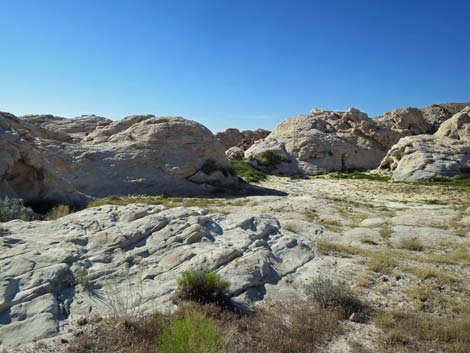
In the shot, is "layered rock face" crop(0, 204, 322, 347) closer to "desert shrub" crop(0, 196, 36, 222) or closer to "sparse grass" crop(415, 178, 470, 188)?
"desert shrub" crop(0, 196, 36, 222)

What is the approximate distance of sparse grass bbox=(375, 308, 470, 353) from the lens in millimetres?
4539

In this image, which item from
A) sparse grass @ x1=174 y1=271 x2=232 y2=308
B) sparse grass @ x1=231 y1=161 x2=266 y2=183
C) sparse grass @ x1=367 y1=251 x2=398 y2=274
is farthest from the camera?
sparse grass @ x1=231 y1=161 x2=266 y2=183

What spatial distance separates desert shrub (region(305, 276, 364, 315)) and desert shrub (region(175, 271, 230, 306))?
4.48 feet

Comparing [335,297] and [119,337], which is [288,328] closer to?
[335,297]

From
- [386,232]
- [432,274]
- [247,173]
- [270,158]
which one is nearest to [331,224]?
[386,232]

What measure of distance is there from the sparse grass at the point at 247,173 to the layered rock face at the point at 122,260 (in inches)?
566

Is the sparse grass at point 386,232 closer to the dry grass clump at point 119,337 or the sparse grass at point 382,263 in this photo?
the sparse grass at point 382,263

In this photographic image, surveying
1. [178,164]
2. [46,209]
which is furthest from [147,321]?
[178,164]

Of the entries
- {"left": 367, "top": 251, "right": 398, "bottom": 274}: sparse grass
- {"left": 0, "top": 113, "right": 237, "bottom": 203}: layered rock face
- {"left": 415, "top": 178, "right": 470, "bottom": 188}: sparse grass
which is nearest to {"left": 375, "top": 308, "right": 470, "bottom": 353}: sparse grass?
{"left": 367, "top": 251, "right": 398, "bottom": 274}: sparse grass

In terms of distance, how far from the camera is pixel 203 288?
18.0 ft

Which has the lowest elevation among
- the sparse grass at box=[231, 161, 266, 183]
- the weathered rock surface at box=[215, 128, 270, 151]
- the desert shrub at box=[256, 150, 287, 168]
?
the sparse grass at box=[231, 161, 266, 183]

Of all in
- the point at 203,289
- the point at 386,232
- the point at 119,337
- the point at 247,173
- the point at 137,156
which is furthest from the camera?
the point at 247,173

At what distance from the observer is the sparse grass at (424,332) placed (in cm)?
454

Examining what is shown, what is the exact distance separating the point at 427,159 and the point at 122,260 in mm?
24266
